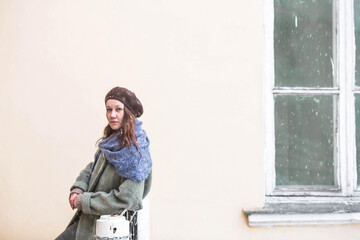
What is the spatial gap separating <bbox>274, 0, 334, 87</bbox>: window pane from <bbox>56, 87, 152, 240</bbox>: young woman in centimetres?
144

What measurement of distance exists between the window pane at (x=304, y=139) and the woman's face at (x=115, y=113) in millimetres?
1465

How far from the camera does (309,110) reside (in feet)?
14.9

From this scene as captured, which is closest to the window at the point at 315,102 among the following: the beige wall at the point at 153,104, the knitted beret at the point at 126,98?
the beige wall at the point at 153,104

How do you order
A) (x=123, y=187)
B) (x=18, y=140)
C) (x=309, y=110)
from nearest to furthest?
(x=123, y=187) < (x=18, y=140) < (x=309, y=110)

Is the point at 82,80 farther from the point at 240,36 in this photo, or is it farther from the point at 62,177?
the point at 240,36

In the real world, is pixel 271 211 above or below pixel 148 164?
below

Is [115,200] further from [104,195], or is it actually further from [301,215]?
[301,215]

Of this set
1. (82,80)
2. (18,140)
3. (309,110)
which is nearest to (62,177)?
(18,140)

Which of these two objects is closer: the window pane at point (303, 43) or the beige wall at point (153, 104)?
the beige wall at point (153, 104)

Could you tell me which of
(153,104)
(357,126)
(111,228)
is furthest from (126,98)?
(357,126)

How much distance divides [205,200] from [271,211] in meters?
0.43

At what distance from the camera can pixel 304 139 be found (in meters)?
4.54

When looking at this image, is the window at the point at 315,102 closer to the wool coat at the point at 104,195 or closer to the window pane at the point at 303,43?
the window pane at the point at 303,43

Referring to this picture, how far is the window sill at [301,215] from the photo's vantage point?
4312 millimetres
